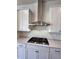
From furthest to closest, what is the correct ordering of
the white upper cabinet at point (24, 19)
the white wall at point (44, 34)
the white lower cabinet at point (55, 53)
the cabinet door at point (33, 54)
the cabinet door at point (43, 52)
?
the white upper cabinet at point (24, 19)
the white wall at point (44, 34)
the cabinet door at point (33, 54)
the cabinet door at point (43, 52)
the white lower cabinet at point (55, 53)

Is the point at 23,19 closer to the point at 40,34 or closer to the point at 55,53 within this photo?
the point at 40,34

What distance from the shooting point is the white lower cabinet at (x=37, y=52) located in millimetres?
3430

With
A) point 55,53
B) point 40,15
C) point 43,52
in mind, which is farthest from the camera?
point 40,15

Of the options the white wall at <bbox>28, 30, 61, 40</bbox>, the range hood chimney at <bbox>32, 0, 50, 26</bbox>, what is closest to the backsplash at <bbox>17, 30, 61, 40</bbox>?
the white wall at <bbox>28, 30, 61, 40</bbox>

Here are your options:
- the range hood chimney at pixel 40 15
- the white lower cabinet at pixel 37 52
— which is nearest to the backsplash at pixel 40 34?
the range hood chimney at pixel 40 15

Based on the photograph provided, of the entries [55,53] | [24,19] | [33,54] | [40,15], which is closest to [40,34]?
[40,15]

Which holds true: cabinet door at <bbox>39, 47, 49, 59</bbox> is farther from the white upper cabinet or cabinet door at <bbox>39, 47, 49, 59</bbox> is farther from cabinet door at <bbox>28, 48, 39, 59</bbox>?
the white upper cabinet

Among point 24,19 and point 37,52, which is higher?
point 24,19

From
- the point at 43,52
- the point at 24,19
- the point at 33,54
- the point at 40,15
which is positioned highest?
the point at 40,15

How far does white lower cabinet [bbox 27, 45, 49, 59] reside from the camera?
343cm

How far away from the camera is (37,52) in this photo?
3594 mm

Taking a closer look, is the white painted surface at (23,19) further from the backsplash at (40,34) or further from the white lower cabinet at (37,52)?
the white lower cabinet at (37,52)
